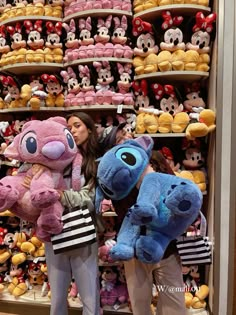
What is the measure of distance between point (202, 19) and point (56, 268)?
4.85ft

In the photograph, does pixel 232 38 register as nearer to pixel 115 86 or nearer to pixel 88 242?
pixel 115 86

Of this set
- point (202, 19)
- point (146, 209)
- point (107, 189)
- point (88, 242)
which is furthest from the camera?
point (202, 19)

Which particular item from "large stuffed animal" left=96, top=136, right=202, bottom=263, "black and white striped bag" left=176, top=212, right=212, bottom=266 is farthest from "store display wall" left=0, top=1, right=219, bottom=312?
"large stuffed animal" left=96, top=136, right=202, bottom=263

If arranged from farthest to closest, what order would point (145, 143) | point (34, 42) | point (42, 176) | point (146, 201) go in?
point (34, 42), point (42, 176), point (145, 143), point (146, 201)

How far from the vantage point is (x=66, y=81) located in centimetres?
192

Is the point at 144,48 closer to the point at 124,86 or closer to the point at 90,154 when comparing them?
the point at 124,86

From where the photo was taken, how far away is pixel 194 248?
1.44 metres

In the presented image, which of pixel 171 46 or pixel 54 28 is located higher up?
pixel 54 28

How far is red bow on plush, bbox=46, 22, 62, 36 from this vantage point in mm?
1894

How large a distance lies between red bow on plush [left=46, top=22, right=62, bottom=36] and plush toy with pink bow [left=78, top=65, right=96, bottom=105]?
28 centimetres

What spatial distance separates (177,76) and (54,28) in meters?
0.80

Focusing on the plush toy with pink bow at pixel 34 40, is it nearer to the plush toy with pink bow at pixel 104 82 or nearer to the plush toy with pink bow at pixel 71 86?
the plush toy with pink bow at pixel 71 86

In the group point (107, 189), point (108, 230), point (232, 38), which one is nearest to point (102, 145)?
point (107, 189)

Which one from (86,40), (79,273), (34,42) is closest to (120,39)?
(86,40)
